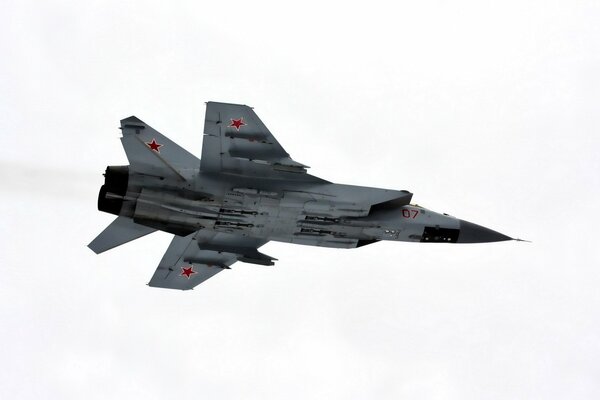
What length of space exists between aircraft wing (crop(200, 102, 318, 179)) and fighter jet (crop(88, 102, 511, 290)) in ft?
0.09

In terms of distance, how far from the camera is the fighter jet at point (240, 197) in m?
34.0

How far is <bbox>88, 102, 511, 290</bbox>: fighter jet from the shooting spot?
34031mm

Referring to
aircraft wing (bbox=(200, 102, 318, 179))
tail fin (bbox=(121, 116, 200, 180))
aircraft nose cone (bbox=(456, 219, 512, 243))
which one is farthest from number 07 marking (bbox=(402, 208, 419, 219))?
tail fin (bbox=(121, 116, 200, 180))

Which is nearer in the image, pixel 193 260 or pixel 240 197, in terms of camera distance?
pixel 240 197

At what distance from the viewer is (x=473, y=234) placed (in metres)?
37.7

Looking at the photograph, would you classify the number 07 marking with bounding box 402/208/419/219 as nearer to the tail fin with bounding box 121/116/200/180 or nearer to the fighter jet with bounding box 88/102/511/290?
the fighter jet with bounding box 88/102/511/290

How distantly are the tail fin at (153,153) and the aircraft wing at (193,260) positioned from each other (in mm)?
3583

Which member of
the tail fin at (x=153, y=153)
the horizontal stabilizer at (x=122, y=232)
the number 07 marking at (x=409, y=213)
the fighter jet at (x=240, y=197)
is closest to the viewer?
the tail fin at (x=153, y=153)

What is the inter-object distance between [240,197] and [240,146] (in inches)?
58.6

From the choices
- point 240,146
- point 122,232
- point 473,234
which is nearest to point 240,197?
point 240,146

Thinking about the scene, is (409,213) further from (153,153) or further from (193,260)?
(153,153)

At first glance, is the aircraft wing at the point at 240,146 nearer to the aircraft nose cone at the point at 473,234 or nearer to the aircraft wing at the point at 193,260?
the aircraft wing at the point at 193,260

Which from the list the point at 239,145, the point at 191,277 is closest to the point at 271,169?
the point at 239,145

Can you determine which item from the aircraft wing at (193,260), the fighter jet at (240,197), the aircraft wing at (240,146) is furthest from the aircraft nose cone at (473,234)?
the aircraft wing at (193,260)
